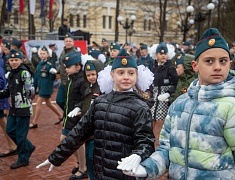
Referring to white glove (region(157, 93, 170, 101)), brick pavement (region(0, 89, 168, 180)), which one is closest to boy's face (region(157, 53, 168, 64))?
white glove (region(157, 93, 170, 101))

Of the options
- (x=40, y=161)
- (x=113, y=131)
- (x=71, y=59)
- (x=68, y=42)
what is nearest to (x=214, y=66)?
(x=113, y=131)

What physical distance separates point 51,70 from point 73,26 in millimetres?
46956

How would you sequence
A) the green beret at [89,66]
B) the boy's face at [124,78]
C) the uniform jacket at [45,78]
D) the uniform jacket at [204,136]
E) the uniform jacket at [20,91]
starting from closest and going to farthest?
the uniform jacket at [204,136]
the boy's face at [124,78]
the green beret at [89,66]
the uniform jacket at [20,91]
the uniform jacket at [45,78]

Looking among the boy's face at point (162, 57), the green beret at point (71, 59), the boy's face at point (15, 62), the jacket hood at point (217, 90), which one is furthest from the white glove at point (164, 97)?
the jacket hood at point (217, 90)

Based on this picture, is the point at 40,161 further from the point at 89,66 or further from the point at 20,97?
the point at 89,66

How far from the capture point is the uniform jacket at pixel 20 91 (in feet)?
18.6

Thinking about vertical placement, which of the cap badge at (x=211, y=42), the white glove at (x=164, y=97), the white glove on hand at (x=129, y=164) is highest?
the cap badge at (x=211, y=42)

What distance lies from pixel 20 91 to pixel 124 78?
10.2 ft

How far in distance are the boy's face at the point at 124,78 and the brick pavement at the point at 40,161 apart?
8.96ft

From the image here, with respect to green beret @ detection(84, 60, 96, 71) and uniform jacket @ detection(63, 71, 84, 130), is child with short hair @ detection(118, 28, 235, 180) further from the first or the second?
uniform jacket @ detection(63, 71, 84, 130)

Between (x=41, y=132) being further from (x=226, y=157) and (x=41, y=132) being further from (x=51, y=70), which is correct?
(x=226, y=157)

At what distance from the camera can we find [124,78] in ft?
10.1

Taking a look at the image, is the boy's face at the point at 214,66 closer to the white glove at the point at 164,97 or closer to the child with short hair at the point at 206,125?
the child with short hair at the point at 206,125

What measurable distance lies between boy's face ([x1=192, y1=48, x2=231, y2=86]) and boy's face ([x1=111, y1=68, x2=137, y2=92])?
0.91m
